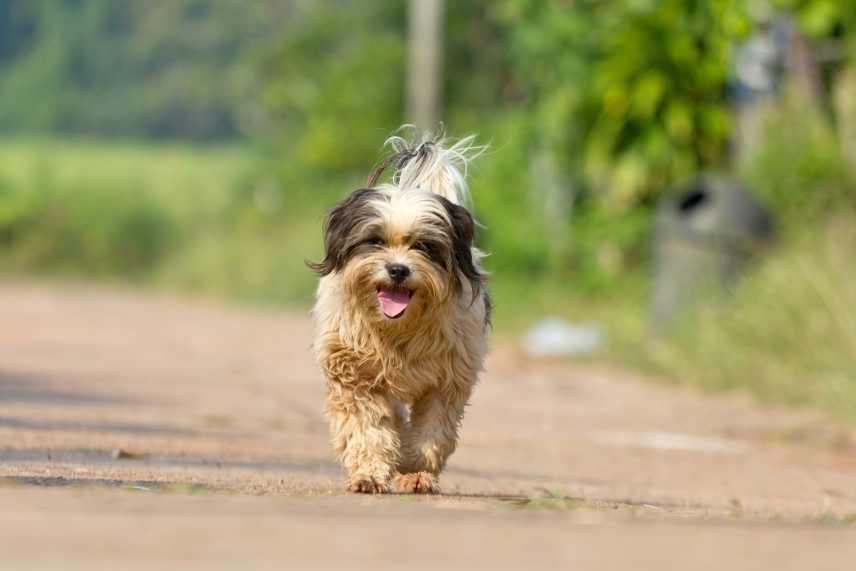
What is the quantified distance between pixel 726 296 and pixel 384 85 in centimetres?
1630

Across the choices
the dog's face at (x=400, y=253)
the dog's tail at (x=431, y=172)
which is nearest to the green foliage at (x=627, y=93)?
the dog's tail at (x=431, y=172)

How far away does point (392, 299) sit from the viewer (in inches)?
Answer: 309

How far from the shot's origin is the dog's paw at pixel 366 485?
748cm

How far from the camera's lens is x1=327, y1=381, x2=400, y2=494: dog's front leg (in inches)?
299

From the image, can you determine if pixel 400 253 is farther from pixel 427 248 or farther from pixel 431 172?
pixel 431 172

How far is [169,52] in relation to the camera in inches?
2363

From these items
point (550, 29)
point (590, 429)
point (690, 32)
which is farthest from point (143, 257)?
point (590, 429)

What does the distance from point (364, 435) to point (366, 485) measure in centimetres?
31

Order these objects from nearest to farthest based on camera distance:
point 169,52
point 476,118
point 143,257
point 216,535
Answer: point 216,535
point 476,118
point 143,257
point 169,52

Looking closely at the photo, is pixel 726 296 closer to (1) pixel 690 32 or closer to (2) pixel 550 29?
(1) pixel 690 32

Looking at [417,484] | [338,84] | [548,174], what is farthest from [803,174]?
[338,84]

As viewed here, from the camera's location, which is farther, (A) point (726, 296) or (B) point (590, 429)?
(A) point (726, 296)

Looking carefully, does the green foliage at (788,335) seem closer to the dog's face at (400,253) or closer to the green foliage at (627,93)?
the green foliage at (627,93)

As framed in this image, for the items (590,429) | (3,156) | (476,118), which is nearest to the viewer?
(590,429)
